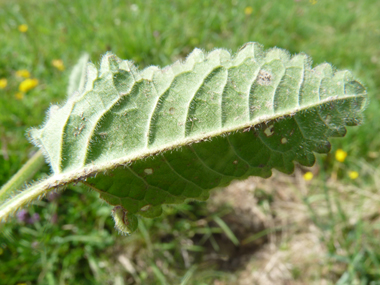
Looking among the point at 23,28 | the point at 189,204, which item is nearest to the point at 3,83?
the point at 23,28

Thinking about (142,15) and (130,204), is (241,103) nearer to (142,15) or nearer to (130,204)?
(130,204)

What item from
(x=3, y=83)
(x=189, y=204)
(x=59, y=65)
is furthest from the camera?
(x=59, y=65)

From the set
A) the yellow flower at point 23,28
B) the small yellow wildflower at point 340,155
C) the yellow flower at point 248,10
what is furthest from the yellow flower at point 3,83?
the small yellow wildflower at point 340,155

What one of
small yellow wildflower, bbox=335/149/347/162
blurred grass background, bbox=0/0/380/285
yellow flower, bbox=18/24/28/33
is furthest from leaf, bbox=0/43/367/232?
yellow flower, bbox=18/24/28/33

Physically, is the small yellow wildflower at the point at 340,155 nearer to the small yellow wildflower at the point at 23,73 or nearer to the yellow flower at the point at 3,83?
the small yellow wildflower at the point at 23,73

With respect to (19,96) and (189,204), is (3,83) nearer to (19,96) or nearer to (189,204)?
(19,96)

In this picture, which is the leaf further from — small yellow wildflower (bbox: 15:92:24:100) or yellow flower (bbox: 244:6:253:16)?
yellow flower (bbox: 244:6:253:16)
